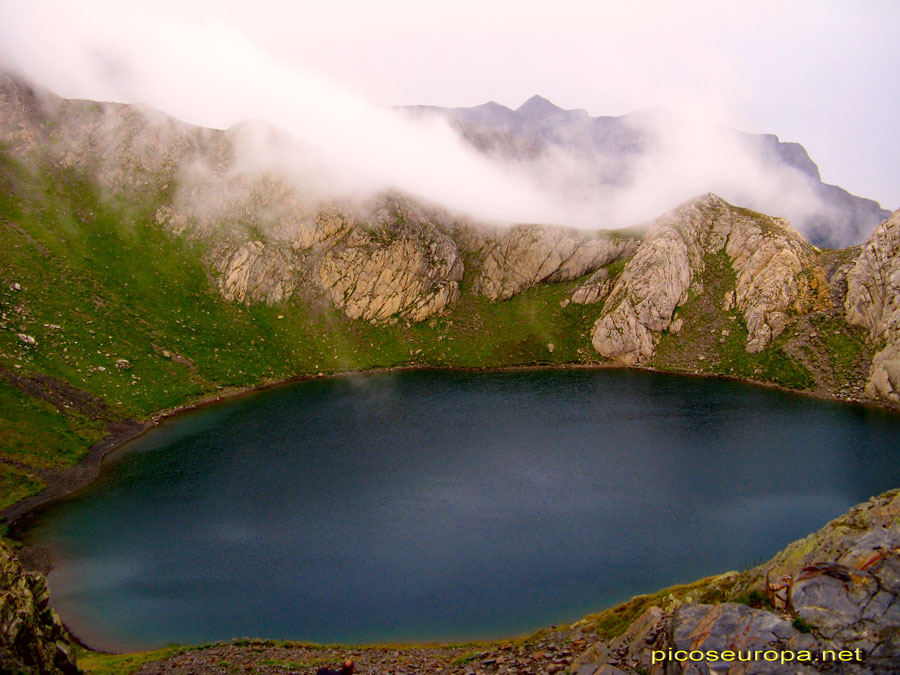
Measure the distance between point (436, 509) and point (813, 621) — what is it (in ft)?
152

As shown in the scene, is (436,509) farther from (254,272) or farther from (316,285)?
(254,272)

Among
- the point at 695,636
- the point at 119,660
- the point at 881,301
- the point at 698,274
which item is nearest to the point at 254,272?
the point at 119,660

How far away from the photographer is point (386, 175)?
162 metres

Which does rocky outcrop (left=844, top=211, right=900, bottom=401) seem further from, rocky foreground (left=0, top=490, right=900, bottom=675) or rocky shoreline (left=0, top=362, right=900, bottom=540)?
rocky foreground (left=0, top=490, right=900, bottom=675)

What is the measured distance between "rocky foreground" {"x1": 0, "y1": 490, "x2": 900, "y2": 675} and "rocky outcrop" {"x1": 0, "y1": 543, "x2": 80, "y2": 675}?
8 centimetres

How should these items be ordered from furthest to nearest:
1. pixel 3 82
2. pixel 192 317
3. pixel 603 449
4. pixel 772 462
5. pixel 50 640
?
pixel 3 82
pixel 192 317
pixel 603 449
pixel 772 462
pixel 50 640

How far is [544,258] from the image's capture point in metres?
150

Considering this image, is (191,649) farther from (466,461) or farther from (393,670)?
(466,461)

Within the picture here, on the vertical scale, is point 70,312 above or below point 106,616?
above

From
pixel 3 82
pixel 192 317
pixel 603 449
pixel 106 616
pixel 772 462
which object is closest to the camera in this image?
pixel 106 616

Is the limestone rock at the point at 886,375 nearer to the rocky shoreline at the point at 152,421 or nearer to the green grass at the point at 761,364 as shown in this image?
the rocky shoreline at the point at 152,421

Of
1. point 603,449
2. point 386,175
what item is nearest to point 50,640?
point 603,449

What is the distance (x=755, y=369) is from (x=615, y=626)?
303ft

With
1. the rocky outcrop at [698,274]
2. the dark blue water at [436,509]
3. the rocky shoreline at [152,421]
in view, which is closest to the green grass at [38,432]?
the rocky shoreline at [152,421]
